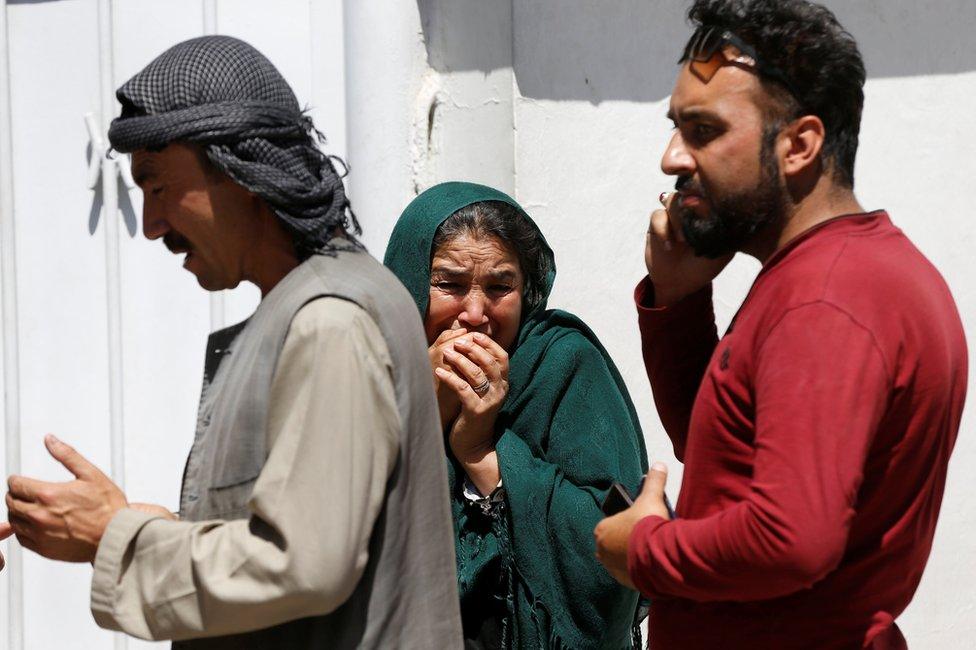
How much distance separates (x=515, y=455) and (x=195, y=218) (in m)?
1.12

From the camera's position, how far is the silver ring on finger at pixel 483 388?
2.86 m

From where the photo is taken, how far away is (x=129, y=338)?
153 inches

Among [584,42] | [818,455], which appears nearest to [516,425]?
[818,455]

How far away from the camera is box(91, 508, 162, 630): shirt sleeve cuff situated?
1.85 metres

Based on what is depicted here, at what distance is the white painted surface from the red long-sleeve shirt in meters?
1.89

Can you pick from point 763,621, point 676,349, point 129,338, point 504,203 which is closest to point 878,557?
point 763,621

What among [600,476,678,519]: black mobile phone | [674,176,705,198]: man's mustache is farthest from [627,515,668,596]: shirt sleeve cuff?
[674,176,705,198]: man's mustache

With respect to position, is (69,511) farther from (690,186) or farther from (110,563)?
(690,186)

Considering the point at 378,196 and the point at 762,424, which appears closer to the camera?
the point at 762,424

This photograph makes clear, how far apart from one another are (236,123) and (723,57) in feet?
2.38

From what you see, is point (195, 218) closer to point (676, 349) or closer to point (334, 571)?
point (334, 571)

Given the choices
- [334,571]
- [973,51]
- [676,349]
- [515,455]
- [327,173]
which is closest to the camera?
[334,571]

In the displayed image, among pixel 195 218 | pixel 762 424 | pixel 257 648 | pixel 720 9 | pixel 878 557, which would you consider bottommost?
pixel 257 648

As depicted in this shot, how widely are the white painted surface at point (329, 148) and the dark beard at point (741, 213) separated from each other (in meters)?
1.79
